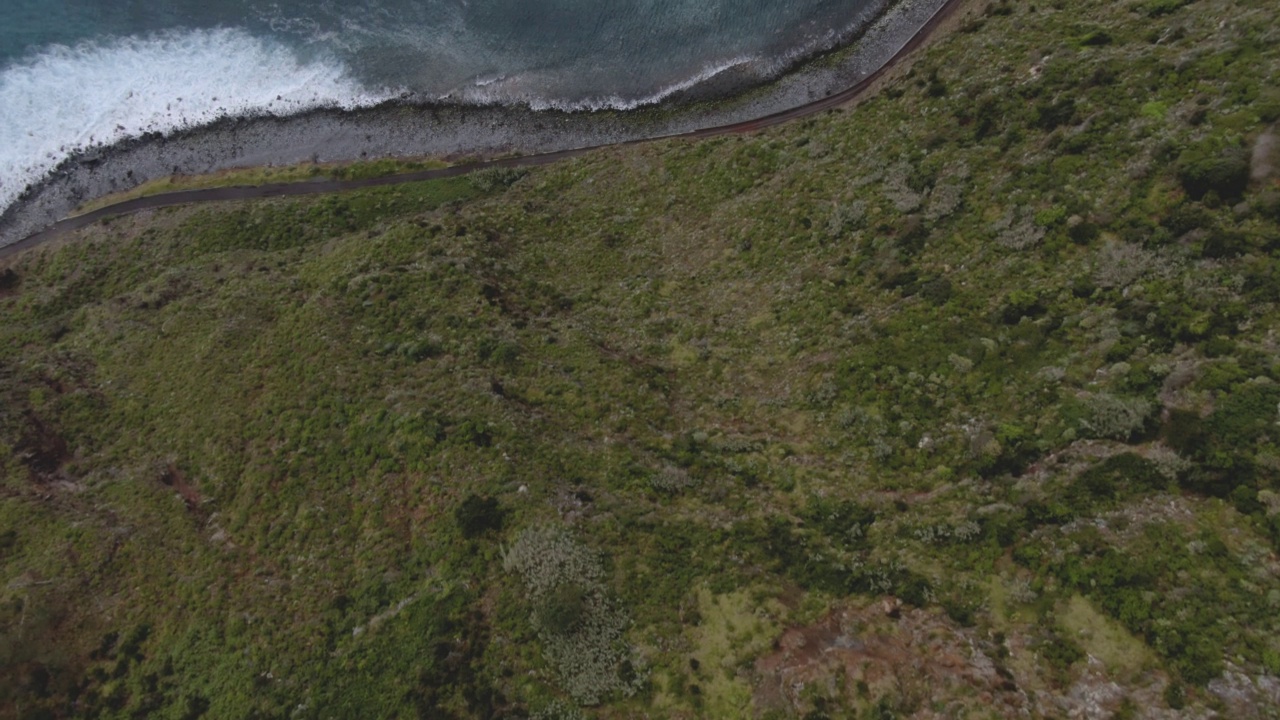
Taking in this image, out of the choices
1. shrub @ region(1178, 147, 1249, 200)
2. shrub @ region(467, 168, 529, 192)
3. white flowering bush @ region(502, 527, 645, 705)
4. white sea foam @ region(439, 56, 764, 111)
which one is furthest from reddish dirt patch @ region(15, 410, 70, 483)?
shrub @ region(1178, 147, 1249, 200)

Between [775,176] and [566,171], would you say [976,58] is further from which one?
[566,171]

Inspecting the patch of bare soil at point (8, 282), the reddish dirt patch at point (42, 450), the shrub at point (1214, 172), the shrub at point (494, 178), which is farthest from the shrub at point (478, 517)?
the patch of bare soil at point (8, 282)

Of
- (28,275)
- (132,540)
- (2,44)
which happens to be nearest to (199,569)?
(132,540)

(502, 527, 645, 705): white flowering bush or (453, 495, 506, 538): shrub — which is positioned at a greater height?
(453, 495, 506, 538): shrub

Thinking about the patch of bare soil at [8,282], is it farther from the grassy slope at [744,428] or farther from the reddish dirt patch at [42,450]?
the reddish dirt patch at [42,450]

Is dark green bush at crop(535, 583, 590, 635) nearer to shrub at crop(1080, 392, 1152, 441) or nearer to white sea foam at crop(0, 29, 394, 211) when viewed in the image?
shrub at crop(1080, 392, 1152, 441)
